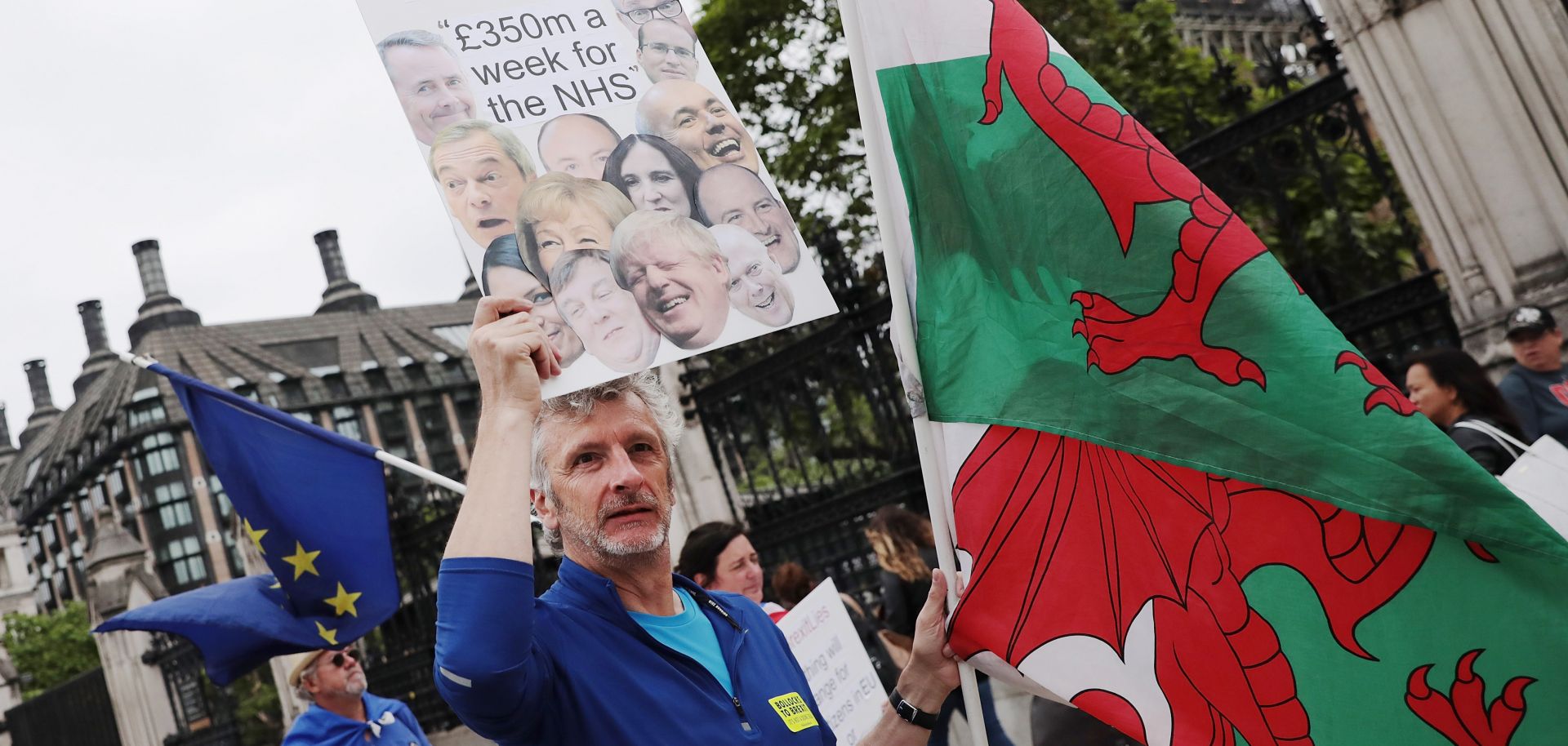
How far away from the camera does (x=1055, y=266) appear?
101 inches

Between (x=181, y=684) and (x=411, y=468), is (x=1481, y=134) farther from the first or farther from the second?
(x=181, y=684)

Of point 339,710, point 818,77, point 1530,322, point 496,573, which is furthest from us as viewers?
point 818,77

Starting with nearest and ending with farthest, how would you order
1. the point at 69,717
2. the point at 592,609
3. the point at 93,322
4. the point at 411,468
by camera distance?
the point at 592,609, the point at 411,468, the point at 69,717, the point at 93,322

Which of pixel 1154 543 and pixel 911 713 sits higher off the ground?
pixel 1154 543

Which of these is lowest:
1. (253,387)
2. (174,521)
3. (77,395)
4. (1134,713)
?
(1134,713)

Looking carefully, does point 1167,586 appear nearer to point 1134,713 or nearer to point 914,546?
point 1134,713

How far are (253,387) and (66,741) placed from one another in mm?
58175

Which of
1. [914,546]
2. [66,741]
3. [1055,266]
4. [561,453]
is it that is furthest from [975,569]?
[66,741]

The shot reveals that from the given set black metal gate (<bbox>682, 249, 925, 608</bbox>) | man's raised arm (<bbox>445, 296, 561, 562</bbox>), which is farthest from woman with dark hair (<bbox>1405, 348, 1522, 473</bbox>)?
man's raised arm (<bbox>445, 296, 561, 562</bbox>)

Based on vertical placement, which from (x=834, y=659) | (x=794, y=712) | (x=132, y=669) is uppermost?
(x=132, y=669)

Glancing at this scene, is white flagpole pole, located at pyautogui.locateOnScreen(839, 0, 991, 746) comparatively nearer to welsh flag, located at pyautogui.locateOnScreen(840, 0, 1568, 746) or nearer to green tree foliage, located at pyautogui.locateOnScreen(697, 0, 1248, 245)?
welsh flag, located at pyautogui.locateOnScreen(840, 0, 1568, 746)

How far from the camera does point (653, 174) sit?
2760 millimetres

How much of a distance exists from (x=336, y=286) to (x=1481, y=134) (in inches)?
3491

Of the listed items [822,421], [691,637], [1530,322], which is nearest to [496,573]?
[691,637]
